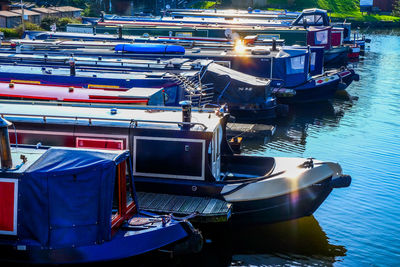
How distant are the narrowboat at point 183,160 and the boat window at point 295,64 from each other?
57.2 feet

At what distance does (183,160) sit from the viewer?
1542 centimetres

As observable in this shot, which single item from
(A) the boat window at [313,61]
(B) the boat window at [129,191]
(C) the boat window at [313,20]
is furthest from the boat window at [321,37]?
(B) the boat window at [129,191]

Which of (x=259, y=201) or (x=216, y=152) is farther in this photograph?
(x=216, y=152)

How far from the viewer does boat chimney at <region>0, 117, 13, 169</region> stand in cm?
1220

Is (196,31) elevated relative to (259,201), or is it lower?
elevated

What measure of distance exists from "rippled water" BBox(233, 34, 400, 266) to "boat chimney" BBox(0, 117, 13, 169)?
6558 millimetres

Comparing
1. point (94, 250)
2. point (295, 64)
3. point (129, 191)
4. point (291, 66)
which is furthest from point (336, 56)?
point (94, 250)

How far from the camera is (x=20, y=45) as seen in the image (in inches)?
1241

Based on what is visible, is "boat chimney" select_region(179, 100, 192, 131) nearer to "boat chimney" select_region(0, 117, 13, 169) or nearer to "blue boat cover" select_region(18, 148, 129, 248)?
"blue boat cover" select_region(18, 148, 129, 248)

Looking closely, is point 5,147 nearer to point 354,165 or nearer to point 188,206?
point 188,206

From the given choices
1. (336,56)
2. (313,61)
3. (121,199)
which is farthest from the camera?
(336,56)

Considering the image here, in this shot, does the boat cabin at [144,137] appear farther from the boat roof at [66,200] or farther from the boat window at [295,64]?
the boat window at [295,64]

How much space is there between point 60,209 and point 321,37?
116 ft

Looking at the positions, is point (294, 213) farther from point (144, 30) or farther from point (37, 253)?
point (144, 30)
